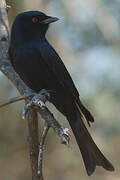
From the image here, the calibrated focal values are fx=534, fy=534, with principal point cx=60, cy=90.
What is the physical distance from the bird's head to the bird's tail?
97 centimetres

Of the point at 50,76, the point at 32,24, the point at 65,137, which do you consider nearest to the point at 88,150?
the point at 50,76

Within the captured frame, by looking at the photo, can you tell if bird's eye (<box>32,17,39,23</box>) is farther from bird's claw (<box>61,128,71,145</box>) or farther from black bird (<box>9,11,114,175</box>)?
Result: bird's claw (<box>61,128,71,145</box>)

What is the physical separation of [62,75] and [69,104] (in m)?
0.33

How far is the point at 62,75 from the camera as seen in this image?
17.4 feet

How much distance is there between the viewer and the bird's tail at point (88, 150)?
478 centimetres

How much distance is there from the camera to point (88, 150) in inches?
196

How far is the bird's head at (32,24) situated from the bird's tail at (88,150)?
3.19ft

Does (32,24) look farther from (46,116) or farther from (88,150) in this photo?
(46,116)

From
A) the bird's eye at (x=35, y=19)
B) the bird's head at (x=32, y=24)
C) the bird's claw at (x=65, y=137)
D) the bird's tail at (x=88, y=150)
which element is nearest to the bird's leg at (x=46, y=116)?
the bird's claw at (x=65, y=137)

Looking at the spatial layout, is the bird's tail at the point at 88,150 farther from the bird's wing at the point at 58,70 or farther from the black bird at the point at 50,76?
the bird's wing at the point at 58,70

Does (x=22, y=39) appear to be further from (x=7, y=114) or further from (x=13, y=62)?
(x=7, y=114)

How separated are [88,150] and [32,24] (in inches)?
62.0

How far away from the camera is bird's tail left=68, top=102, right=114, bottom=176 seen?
15.7 ft

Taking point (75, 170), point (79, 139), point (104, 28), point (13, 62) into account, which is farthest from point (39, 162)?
point (104, 28)
